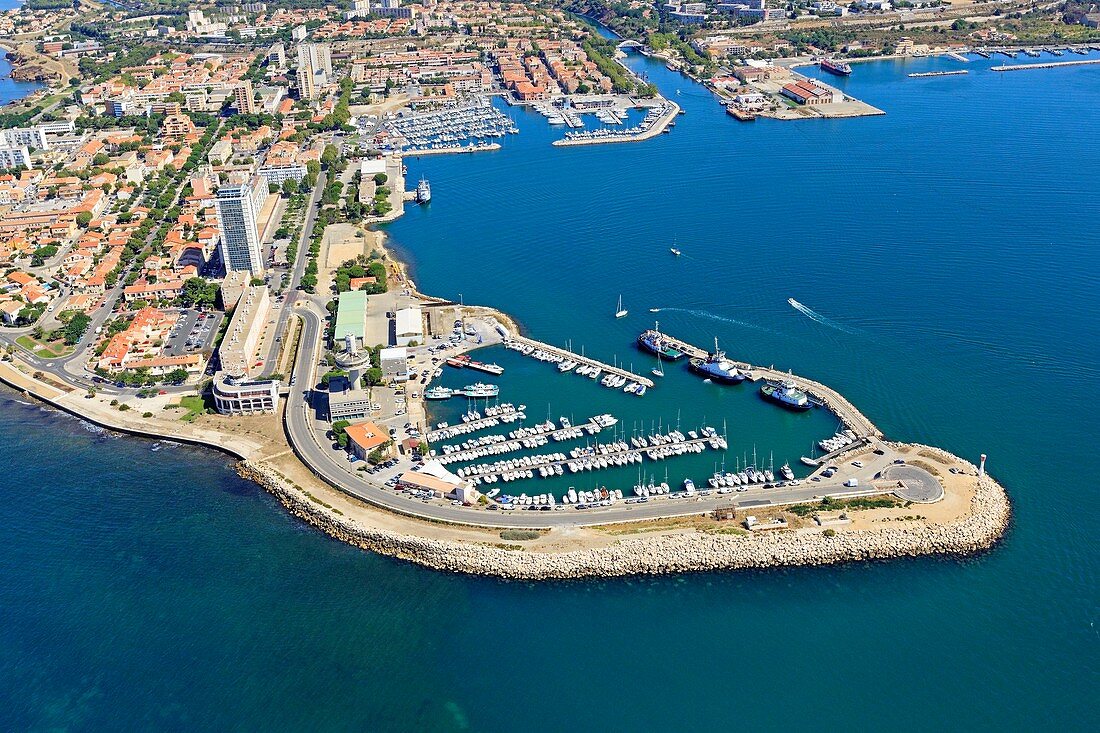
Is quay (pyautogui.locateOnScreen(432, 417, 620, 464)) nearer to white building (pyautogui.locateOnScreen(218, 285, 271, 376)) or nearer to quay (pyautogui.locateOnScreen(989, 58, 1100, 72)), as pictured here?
white building (pyautogui.locateOnScreen(218, 285, 271, 376))

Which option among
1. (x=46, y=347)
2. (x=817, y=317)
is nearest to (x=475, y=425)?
(x=817, y=317)

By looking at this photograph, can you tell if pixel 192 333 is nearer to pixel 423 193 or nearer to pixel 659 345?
pixel 659 345

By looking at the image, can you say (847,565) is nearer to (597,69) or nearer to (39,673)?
(39,673)

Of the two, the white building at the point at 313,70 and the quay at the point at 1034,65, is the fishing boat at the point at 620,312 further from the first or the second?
the quay at the point at 1034,65

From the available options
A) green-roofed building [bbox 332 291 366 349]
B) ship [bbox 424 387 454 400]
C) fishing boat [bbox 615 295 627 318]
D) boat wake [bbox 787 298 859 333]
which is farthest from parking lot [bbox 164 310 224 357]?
boat wake [bbox 787 298 859 333]

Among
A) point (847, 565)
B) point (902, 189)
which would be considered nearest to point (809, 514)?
point (847, 565)

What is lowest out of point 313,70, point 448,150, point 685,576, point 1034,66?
point 685,576

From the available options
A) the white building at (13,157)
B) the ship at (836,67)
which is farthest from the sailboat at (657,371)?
the ship at (836,67)
